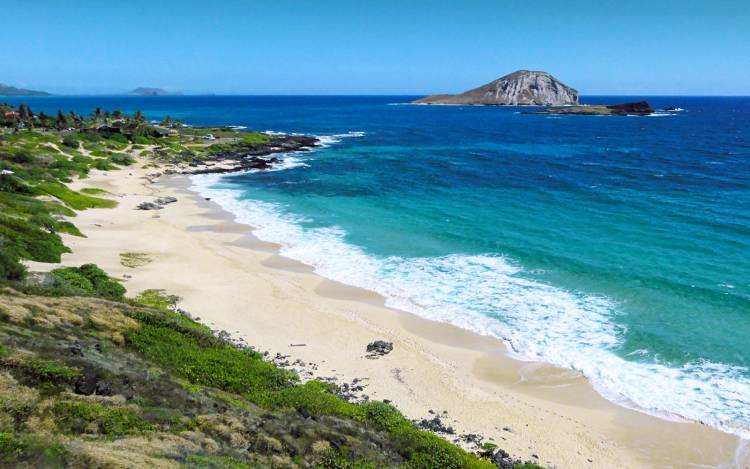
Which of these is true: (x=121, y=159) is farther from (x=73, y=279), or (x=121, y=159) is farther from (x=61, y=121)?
(x=73, y=279)

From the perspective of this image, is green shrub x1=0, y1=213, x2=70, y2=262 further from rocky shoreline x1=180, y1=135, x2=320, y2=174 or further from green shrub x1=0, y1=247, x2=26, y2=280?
rocky shoreline x1=180, y1=135, x2=320, y2=174

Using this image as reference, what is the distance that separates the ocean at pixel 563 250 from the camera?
70.8ft

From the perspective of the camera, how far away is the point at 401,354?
2189cm

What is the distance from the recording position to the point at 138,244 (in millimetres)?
34812

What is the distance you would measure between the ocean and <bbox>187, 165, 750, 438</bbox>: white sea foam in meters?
0.08

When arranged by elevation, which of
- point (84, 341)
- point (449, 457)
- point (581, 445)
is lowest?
point (581, 445)

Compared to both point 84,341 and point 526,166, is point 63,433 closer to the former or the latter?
point 84,341

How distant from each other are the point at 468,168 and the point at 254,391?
59.5 m

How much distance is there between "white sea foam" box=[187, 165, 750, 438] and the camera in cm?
1891

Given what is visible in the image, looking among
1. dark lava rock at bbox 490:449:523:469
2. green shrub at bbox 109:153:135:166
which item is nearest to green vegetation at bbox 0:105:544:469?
dark lava rock at bbox 490:449:523:469

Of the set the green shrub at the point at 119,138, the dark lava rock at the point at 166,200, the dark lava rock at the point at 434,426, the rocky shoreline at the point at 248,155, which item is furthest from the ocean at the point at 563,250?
the green shrub at the point at 119,138

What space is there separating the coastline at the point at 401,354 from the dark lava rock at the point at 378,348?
28 cm

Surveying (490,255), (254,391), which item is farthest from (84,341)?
(490,255)

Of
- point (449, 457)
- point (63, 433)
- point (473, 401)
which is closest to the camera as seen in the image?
point (63, 433)
